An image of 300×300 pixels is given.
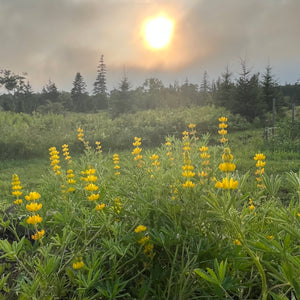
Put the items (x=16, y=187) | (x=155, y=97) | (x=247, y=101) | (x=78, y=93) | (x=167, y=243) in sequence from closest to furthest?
(x=167, y=243) → (x=16, y=187) → (x=247, y=101) → (x=155, y=97) → (x=78, y=93)

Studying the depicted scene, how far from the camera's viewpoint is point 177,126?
1065 cm

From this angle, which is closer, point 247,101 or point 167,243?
point 167,243

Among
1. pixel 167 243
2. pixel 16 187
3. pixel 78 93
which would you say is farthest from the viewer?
pixel 78 93

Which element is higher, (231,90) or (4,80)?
(4,80)

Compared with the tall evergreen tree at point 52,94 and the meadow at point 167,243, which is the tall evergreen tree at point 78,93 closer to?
the tall evergreen tree at point 52,94

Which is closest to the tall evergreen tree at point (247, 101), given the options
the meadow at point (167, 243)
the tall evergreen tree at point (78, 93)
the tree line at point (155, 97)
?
the tree line at point (155, 97)

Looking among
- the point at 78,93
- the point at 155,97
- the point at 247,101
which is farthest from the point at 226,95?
the point at 78,93

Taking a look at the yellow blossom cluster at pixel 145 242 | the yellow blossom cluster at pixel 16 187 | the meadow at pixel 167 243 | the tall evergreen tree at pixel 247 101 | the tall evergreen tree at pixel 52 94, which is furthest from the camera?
the tall evergreen tree at pixel 52 94

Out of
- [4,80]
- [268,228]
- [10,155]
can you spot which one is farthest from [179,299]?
[4,80]

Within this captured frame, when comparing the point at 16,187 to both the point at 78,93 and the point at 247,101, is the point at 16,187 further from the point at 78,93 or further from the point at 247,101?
the point at 78,93

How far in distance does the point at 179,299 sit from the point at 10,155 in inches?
323

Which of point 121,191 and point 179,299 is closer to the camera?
point 179,299

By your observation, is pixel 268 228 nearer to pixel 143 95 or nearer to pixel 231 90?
pixel 231 90

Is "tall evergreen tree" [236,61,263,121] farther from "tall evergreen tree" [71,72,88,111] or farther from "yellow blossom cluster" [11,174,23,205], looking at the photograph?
"tall evergreen tree" [71,72,88,111]
